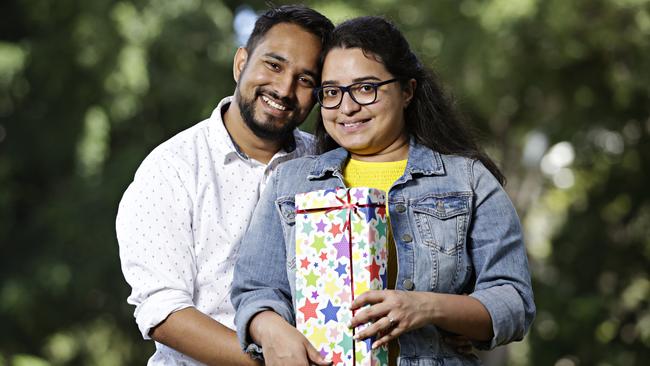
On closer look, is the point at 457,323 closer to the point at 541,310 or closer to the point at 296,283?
the point at 296,283

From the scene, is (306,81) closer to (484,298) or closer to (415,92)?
(415,92)

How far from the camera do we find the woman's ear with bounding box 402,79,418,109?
343cm

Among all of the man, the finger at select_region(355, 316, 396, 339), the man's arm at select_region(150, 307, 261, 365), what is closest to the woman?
the finger at select_region(355, 316, 396, 339)

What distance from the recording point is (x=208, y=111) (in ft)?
28.4

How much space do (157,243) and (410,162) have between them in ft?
2.89

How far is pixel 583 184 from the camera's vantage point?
1270cm

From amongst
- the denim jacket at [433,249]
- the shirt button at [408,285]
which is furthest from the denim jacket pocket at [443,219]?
the shirt button at [408,285]

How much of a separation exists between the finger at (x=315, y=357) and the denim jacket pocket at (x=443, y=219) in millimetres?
489

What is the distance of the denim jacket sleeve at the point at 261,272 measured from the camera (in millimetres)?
3086

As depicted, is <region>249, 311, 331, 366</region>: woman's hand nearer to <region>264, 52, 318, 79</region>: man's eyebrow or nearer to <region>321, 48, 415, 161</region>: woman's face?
<region>321, 48, 415, 161</region>: woman's face

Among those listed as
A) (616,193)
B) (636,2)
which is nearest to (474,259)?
(636,2)

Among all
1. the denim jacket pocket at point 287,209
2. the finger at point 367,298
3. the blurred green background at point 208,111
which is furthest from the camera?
the blurred green background at point 208,111

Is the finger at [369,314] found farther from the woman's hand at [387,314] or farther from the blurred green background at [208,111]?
the blurred green background at [208,111]

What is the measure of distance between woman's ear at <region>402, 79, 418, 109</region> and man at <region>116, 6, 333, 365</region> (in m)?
0.38
